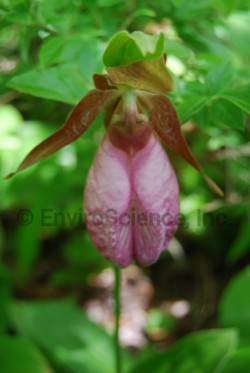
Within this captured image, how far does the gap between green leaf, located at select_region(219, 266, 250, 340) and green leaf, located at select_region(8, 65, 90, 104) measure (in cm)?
86

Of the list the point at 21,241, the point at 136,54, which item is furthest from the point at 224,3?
the point at 21,241

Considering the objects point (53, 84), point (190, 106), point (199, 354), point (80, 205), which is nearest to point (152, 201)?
point (190, 106)

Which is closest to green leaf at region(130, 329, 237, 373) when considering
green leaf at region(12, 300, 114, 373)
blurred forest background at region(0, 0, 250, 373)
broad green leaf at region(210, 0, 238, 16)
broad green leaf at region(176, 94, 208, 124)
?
blurred forest background at region(0, 0, 250, 373)

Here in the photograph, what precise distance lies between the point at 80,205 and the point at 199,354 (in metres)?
0.76

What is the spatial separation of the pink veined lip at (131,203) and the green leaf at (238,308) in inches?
32.3

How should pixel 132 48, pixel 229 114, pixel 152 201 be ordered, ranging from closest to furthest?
pixel 132 48 < pixel 152 201 < pixel 229 114

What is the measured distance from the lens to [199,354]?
1420 mm

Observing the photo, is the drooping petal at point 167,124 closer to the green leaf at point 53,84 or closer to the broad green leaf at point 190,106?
the broad green leaf at point 190,106

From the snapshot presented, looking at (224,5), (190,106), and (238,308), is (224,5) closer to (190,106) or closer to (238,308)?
(190,106)

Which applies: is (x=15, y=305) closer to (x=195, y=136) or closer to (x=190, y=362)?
(x=190, y=362)

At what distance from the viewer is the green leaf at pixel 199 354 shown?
1.38 metres

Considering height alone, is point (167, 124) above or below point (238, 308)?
above

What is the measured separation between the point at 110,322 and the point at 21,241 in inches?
19.2

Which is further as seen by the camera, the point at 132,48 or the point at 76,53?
the point at 76,53
